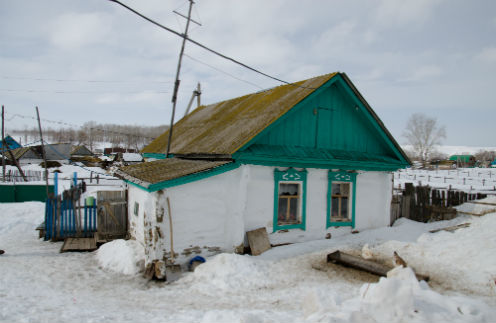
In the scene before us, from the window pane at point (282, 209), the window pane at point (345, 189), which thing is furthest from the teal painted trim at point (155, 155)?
the window pane at point (345, 189)

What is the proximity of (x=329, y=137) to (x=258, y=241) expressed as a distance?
184 inches

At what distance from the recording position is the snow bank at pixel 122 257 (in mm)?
8375

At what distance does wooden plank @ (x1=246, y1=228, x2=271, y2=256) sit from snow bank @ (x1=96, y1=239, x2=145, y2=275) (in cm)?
316

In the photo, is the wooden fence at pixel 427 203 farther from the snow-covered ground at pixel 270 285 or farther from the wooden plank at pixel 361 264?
the wooden plank at pixel 361 264

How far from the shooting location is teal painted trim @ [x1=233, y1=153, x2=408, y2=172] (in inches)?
368

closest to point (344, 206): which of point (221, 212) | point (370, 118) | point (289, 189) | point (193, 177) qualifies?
point (289, 189)

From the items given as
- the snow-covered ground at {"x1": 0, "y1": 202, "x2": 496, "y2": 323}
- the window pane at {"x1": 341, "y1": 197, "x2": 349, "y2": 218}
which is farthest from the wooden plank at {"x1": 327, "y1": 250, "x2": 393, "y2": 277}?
A: the window pane at {"x1": 341, "y1": 197, "x2": 349, "y2": 218}

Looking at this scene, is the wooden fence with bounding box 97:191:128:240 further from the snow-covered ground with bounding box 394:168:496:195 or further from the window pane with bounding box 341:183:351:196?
the snow-covered ground with bounding box 394:168:496:195

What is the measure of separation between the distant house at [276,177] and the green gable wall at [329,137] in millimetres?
37

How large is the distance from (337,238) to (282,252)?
2724 mm

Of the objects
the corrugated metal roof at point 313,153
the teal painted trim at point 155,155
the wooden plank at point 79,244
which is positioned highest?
the corrugated metal roof at point 313,153

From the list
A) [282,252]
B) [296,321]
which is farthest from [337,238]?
[296,321]

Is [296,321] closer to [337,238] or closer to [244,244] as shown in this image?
[244,244]

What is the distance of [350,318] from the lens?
4.39 meters
